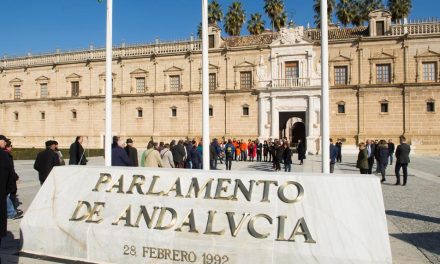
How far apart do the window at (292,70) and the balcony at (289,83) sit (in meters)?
0.51

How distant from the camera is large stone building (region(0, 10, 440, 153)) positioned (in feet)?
102

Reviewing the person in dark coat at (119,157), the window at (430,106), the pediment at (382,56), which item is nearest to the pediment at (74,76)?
the pediment at (382,56)

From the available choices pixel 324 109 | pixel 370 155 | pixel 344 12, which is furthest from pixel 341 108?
pixel 324 109

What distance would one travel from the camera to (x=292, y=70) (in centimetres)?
3356

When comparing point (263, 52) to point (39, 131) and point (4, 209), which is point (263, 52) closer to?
point (39, 131)

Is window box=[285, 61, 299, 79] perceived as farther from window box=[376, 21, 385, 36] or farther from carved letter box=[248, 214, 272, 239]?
carved letter box=[248, 214, 272, 239]

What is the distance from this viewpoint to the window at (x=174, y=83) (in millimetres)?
37281

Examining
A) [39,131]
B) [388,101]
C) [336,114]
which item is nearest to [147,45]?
[39,131]

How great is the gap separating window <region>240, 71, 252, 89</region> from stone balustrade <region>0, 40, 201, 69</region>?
16.8 ft

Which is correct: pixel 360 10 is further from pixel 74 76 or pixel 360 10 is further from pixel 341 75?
pixel 74 76

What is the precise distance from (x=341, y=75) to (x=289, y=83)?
446cm

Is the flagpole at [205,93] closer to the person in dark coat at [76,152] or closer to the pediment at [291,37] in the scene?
the person in dark coat at [76,152]

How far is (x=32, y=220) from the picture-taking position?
19.5ft

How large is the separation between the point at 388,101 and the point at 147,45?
23267mm
